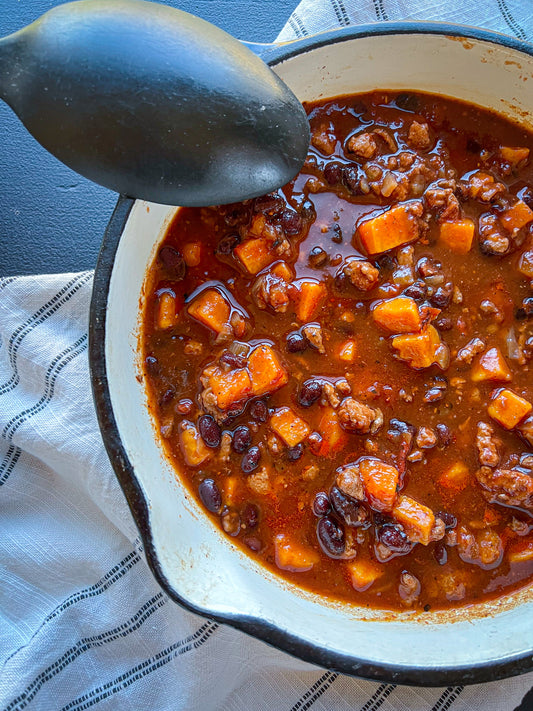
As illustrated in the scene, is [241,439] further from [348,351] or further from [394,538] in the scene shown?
[394,538]

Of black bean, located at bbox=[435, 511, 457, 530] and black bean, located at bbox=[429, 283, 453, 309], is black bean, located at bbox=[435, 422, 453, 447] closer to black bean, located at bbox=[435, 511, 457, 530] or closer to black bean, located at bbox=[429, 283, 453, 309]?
black bean, located at bbox=[435, 511, 457, 530]

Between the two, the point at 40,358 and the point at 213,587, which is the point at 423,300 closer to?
the point at 213,587

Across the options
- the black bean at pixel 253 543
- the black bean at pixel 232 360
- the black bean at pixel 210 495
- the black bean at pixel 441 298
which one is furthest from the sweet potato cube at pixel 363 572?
the black bean at pixel 441 298

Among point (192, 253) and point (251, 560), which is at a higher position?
point (192, 253)

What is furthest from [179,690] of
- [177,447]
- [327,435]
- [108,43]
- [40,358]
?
[108,43]

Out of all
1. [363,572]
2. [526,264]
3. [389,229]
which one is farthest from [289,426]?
[526,264]

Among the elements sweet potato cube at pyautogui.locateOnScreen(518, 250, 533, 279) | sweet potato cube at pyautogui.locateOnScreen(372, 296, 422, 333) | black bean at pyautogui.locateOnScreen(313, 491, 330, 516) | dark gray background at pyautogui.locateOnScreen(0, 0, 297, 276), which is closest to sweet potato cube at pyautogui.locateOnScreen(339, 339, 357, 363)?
sweet potato cube at pyautogui.locateOnScreen(372, 296, 422, 333)
